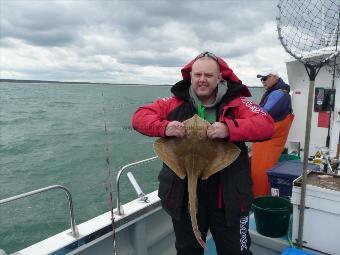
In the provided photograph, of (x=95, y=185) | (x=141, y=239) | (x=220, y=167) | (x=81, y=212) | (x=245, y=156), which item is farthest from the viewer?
(x=95, y=185)

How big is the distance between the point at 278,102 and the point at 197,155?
3284 mm

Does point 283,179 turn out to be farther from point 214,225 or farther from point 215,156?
point 215,156

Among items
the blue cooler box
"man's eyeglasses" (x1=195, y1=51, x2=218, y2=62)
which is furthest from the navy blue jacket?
"man's eyeglasses" (x1=195, y1=51, x2=218, y2=62)

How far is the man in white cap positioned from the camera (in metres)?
5.48

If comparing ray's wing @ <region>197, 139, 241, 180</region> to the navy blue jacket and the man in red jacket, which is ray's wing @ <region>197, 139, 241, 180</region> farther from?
the navy blue jacket

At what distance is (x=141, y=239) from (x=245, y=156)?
2037mm

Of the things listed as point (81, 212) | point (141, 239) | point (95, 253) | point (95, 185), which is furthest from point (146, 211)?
point (95, 185)

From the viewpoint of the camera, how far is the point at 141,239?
4.21 m

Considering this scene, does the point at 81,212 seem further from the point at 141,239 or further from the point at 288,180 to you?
the point at 288,180

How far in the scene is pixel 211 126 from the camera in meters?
2.58

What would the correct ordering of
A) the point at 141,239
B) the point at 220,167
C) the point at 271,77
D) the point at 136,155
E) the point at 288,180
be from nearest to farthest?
the point at 220,167 < the point at 141,239 < the point at 288,180 < the point at 271,77 < the point at 136,155

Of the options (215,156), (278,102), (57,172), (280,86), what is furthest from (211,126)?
(57,172)

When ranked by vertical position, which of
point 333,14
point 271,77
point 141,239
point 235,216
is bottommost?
point 141,239

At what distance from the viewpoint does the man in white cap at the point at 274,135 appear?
5.48 metres
